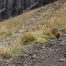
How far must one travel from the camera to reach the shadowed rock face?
23859 millimetres

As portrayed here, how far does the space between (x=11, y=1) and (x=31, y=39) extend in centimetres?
1510

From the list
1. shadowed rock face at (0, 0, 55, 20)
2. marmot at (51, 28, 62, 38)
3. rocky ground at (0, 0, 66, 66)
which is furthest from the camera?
shadowed rock face at (0, 0, 55, 20)

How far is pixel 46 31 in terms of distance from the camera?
10953mm

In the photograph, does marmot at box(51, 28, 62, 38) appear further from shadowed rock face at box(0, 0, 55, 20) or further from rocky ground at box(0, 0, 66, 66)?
shadowed rock face at box(0, 0, 55, 20)

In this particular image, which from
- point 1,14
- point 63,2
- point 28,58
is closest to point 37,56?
point 28,58

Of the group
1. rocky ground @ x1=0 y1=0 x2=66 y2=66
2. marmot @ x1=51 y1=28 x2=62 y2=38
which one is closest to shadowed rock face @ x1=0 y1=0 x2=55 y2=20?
marmot @ x1=51 y1=28 x2=62 y2=38

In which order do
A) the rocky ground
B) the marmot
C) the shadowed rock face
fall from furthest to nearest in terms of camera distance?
the shadowed rock face, the marmot, the rocky ground

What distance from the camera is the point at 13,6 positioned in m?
24.9

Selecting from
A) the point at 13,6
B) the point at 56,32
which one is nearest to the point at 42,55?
the point at 56,32

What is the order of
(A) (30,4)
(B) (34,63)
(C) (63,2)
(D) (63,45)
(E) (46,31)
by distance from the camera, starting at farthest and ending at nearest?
(A) (30,4)
(C) (63,2)
(E) (46,31)
(D) (63,45)
(B) (34,63)

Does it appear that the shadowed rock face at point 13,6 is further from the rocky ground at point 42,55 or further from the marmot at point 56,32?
the rocky ground at point 42,55

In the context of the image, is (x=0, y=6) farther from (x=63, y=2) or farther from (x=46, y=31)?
(x=46, y=31)


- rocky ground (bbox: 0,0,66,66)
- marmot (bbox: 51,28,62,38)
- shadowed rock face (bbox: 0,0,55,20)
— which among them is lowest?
rocky ground (bbox: 0,0,66,66)

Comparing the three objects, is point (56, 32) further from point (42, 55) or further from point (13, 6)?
point (13, 6)
